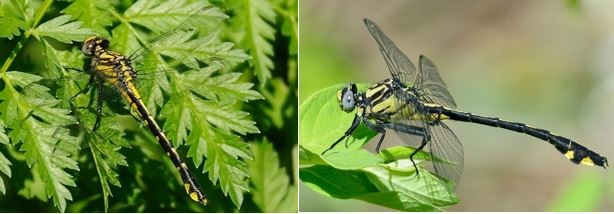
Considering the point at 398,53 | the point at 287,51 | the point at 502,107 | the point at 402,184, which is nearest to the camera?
the point at 402,184

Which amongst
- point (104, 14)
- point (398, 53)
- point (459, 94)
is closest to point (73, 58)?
point (104, 14)

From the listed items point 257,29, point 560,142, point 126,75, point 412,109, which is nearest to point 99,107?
point 126,75

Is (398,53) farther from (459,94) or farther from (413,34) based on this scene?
(413,34)

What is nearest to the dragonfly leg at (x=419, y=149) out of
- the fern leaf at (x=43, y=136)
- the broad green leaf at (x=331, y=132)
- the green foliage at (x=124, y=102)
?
the broad green leaf at (x=331, y=132)

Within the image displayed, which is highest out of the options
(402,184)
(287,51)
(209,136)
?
(287,51)

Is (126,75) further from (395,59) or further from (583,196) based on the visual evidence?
(583,196)

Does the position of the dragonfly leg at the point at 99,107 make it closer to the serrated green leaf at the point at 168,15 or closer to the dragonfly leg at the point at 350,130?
the serrated green leaf at the point at 168,15
